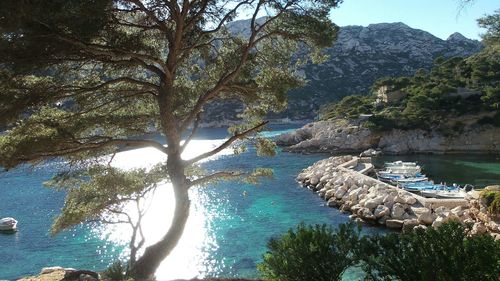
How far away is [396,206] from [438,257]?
20.2 metres

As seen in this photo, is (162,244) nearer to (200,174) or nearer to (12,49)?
(200,174)

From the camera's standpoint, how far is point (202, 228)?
86.9 feet

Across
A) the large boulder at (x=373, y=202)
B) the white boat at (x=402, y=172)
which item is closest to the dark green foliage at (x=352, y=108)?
the white boat at (x=402, y=172)

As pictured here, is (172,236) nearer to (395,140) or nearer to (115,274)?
(115,274)

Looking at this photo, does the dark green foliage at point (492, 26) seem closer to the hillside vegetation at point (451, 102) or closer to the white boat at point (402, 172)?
the white boat at point (402, 172)

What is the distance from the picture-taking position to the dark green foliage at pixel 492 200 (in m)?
19.7

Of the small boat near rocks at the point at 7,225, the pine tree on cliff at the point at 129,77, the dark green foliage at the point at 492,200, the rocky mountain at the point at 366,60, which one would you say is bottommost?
the small boat near rocks at the point at 7,225

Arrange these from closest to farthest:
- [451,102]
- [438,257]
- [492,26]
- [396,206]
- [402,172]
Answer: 1. [438,257]
2. [492,26]
3. [396,206]
4. [402,172]
5. [451,102]

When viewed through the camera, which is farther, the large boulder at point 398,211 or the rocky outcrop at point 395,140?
the rocky outcrop at point 395,140

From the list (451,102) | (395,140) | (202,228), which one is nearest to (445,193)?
(202,228)

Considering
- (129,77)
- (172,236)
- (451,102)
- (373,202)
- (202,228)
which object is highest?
(129,77)

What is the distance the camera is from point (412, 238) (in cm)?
639

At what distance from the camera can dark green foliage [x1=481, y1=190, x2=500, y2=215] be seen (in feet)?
64.6

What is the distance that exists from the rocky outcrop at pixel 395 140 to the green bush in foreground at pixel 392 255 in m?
54.5
